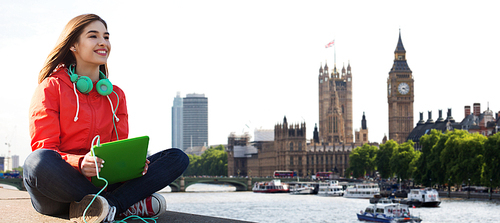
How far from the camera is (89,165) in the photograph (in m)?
4.75

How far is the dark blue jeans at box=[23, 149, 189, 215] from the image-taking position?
481cm

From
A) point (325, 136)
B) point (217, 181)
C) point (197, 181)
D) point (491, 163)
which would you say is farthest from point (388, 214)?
point (325, 136)

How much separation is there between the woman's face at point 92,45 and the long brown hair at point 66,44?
0.12ft

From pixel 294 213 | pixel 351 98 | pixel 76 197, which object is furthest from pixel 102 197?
pixel 351 98

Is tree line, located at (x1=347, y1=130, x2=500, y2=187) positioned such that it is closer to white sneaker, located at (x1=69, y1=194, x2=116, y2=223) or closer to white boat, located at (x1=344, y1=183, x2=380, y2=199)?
white boat, located at (x1=344, y1=183, x2=380, y2=199)

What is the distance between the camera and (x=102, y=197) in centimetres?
488

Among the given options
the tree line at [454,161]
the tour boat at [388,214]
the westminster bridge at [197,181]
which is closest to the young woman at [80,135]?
the tour boat at [388,214]

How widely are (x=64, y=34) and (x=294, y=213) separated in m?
43.2

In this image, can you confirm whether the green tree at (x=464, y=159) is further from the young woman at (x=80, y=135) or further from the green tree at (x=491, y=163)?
the young woman at (x=80, y=135)

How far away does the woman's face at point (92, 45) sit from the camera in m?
5.46

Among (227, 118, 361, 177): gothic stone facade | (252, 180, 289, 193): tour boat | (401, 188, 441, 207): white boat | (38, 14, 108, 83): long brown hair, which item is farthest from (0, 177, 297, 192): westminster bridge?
(38, 14, 108, 83): long brown hair

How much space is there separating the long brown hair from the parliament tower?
148502 millimetres

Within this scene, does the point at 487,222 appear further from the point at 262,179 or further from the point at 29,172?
the point at 262,179

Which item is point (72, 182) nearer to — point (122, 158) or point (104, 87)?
point (122, 158)
